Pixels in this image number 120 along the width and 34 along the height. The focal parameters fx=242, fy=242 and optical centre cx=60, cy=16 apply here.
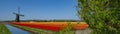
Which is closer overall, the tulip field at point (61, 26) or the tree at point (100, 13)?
the tulip field at point (61, 26)

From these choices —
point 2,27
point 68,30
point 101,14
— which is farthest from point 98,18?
point 2,27

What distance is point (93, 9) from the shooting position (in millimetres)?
12953

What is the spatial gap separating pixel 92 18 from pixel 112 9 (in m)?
1.31

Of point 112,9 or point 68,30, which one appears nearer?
point 68,30

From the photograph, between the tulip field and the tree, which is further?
the tree

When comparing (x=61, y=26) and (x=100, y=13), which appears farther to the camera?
(x=100, y=13)

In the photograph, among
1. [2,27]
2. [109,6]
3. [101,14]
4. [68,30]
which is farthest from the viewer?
[109,6]

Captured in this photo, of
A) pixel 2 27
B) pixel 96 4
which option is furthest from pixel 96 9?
pixel 2 27

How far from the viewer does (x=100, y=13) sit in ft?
41.1

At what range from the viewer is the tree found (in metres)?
12.6

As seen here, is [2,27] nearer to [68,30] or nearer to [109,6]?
[68,30]

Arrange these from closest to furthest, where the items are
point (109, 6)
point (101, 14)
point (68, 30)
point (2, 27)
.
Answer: point (2, 27) → point (68, 30) → point (101, 14) → point (109, 6)

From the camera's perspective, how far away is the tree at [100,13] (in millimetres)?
12594

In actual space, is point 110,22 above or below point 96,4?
below
